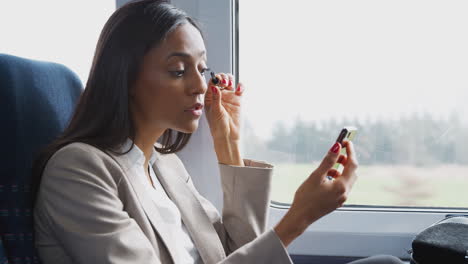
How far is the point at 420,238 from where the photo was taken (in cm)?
125

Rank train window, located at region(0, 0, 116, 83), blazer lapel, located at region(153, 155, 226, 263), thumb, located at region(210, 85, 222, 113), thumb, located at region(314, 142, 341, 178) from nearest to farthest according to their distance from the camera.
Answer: thumb, located at region(314, 142, 341, 178) → blazer lapel, located at region(153, 155, 226, 263) → thumb, located at region(210, 85, 222, 113) → train window, located at region(0, 0, 116, 83)

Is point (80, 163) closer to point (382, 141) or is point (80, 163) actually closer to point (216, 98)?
point (216, 98)

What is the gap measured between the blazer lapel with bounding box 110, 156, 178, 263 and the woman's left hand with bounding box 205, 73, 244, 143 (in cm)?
37

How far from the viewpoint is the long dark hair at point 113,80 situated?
1007 mm

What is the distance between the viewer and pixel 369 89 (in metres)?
1.53

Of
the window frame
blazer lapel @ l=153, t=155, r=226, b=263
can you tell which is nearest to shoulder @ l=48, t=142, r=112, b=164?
blazer lapel @ l=153, t=155, r=226, b=263

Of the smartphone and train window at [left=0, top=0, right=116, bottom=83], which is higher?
train window at [left=0, top=0, right=116, bottom=83]

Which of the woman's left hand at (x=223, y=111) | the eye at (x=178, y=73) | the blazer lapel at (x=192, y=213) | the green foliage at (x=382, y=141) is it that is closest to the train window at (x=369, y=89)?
the green foliage at (x=382, y=141)

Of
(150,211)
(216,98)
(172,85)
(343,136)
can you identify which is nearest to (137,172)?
(150,211)

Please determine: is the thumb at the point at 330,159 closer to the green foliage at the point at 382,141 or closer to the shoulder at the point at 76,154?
the shoulder at the point at 76,154

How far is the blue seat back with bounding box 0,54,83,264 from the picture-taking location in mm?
898

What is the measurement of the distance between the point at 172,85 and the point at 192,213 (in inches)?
13.8

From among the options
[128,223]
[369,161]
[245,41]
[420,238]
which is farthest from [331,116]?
[128,223]

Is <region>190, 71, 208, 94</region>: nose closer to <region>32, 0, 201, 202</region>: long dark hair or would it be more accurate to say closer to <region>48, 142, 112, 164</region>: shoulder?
<region>32, 0, 201, 202</region>: long dark hair
